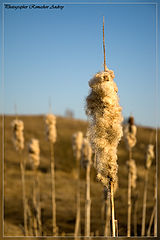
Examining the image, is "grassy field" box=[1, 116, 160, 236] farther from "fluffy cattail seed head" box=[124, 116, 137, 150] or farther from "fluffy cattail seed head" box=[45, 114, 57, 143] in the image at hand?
"fluffy cattail seed head" box=[124, 116, 137, 150]

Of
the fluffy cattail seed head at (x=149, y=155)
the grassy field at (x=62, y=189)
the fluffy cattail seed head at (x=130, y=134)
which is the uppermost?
the fluffy cattail seed head at (x=130, y=134)

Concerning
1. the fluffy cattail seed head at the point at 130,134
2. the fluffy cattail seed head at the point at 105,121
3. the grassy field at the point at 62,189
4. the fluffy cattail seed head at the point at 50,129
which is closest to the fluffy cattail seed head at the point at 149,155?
the grassy field at the point at 62,189

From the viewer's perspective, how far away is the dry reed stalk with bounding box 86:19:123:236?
2.19 meters

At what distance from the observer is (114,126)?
7.25 ft

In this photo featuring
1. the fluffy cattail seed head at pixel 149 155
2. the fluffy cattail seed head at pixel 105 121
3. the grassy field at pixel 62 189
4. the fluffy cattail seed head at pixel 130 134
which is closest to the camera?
the fluffy cattail seed head at pixel 105 121

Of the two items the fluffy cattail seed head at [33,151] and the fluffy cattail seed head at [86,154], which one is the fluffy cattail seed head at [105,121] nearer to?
the fluffy cattail seed head at [86,154]

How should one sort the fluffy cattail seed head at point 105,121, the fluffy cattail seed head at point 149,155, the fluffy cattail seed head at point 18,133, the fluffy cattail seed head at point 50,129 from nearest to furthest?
the fluffy cattail seed head at point 105,121 < the fluffy cattail seed head at point 18,133 < the fluffy cattail seed head at point 149,155 < the fluffy cattail seed head at point 50,129

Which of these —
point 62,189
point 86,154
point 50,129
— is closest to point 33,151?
point 50,129

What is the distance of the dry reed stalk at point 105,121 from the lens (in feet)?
7.19

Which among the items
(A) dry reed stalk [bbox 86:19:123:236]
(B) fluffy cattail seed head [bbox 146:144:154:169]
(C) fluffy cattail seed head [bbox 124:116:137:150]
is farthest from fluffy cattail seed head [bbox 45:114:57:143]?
(A) dry reed stalk [bbox 86:19:123:236]

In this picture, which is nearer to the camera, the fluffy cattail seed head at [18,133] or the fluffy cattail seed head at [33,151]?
the fluffy cattail seed head at [18,133]

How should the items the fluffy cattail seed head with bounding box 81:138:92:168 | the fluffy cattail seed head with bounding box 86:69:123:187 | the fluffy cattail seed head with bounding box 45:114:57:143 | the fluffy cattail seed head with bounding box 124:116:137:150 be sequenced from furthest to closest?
the fluffy cattail seed head with bounding box 45:114:57:143 < the fluffy cattail seed head with bounding box 81:138:92:168 < the fluffy cattail seed head with bounding box 124:116:137:150 < the fluffy cattail seed head with bounding box 86:69:123:187

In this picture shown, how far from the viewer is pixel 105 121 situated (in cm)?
220

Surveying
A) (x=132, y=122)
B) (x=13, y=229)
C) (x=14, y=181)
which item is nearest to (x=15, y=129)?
(x=132, y=122)
